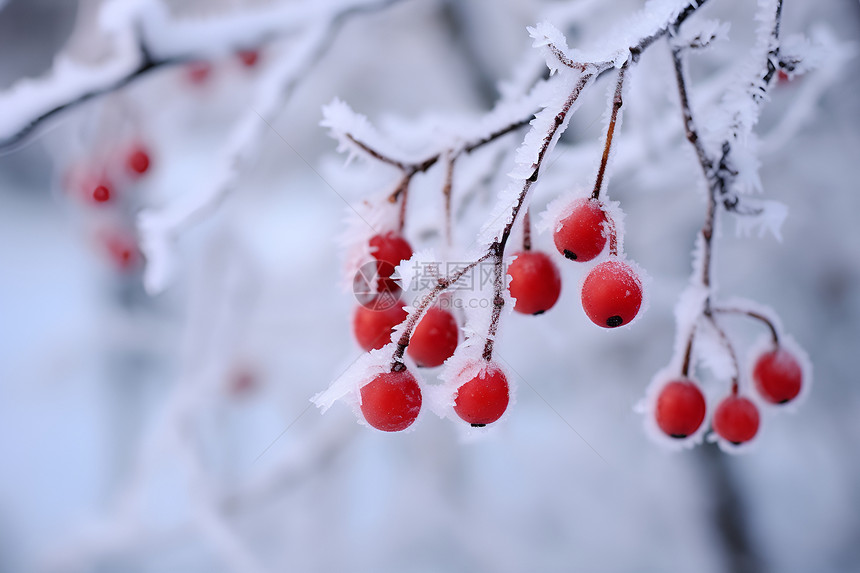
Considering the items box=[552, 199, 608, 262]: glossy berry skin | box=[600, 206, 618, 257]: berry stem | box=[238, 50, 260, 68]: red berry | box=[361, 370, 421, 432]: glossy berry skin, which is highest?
box=[238, 50, 260, 68]: red berry

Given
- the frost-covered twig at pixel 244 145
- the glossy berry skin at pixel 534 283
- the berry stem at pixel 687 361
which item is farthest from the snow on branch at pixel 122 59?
the berry stem at pixel 687 361

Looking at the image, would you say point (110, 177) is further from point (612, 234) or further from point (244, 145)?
point (612, 234)

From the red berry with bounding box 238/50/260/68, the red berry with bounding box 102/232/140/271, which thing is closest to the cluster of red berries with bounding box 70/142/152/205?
the red berry with bounding box 102/232/140/271

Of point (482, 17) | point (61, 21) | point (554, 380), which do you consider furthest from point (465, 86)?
point (61, 21)

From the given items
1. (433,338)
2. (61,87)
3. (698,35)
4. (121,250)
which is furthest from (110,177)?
(698,35)

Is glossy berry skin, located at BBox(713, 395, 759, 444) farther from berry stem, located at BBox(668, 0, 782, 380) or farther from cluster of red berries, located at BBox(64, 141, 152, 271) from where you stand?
cluster of red berries, located at BBox(64, 141, 152, 271)
